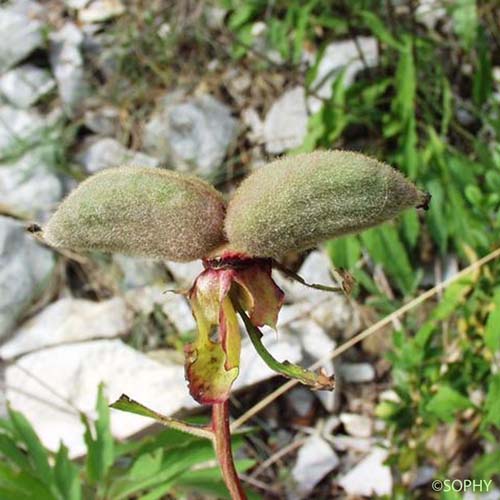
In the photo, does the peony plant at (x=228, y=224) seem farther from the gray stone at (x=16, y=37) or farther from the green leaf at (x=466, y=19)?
the gray stone at (x=16, y=37)

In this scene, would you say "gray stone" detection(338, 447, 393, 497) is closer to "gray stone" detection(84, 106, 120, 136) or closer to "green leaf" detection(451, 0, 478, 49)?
"green leaf" detection(451, 0, 478, 49)

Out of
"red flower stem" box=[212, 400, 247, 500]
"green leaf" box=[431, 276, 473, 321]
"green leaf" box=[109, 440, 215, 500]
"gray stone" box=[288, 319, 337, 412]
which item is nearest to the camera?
"red flower stem" box=[212, 400, 247, 500]

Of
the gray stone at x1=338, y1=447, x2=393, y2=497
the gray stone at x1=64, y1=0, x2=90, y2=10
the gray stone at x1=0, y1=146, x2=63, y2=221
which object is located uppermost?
the gray stone at x1=64, y1=0, x2=90, y2=10

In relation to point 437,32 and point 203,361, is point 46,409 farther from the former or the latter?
point 437,32

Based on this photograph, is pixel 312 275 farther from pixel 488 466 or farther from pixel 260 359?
pixel 488 466

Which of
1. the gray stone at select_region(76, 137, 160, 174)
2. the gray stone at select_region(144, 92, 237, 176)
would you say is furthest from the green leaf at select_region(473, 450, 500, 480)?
the gray stone at select_region(76, 137, 160, 174)

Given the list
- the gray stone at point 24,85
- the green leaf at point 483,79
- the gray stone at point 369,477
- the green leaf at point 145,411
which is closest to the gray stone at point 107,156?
the gray stone at point 24,85
